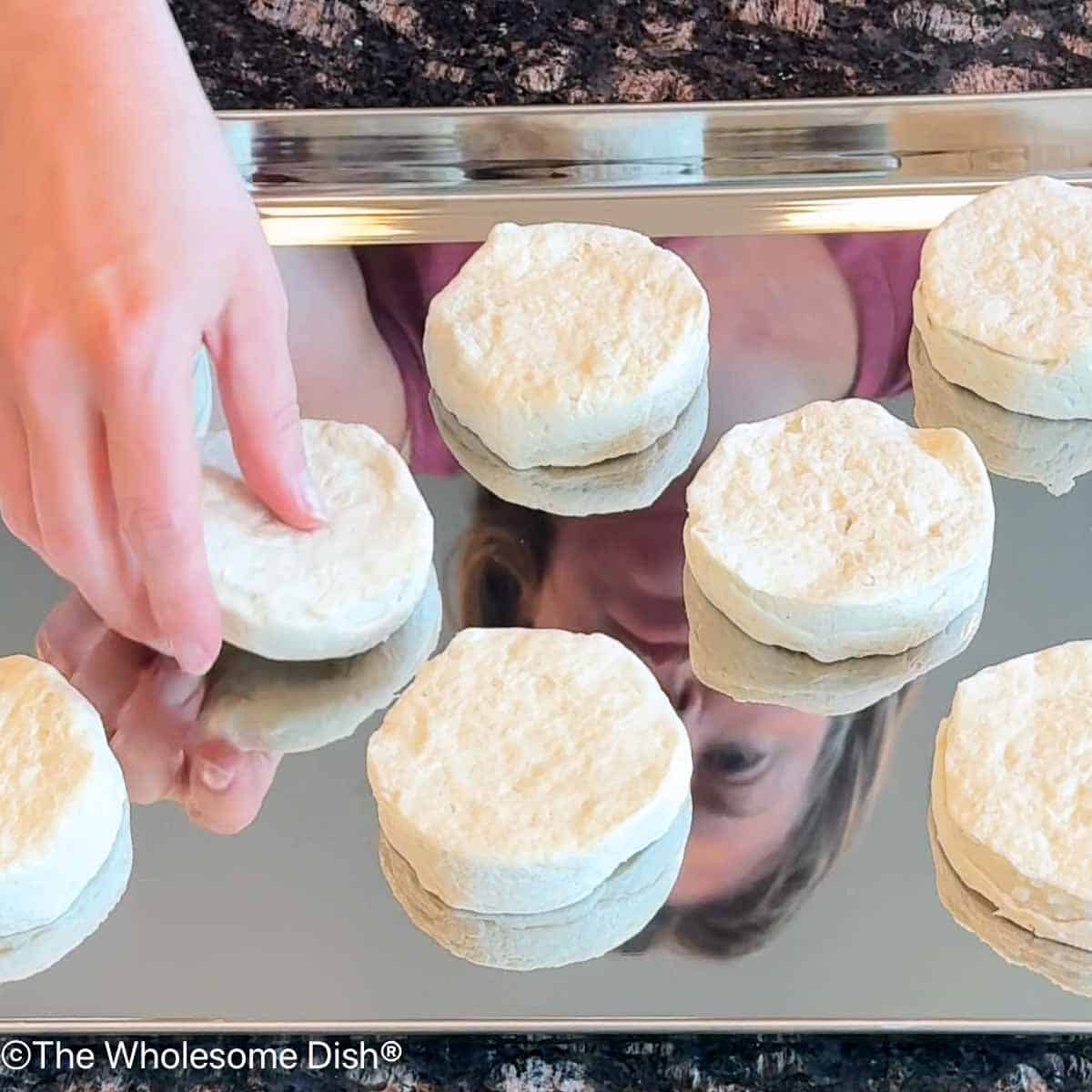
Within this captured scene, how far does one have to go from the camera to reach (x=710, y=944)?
0.97m

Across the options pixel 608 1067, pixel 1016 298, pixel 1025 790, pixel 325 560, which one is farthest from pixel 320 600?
pixel 1016 298

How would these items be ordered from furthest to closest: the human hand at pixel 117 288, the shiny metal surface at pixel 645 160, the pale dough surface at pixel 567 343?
the shiny metal surface at pixel 645 160, the pale dough surface at pixel 567 343, the human hand at pixel 117 288

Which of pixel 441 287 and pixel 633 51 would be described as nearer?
pixel 441 287

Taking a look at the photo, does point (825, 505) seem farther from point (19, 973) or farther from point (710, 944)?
point (19, 973)

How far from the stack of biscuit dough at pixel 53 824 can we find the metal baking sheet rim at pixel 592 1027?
0.07 meters

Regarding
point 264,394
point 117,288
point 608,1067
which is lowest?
point 608,1067

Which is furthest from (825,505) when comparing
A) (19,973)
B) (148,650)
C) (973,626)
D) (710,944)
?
(19,973)

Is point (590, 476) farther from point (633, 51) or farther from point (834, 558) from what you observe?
point (633, 51)

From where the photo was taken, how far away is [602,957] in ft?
3.14

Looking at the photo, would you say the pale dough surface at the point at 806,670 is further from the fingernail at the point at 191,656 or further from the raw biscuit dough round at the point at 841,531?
the fingernail at the point at 191,656

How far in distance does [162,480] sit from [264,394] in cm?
11

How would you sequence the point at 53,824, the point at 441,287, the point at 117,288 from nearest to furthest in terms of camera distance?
the point at 117,288
the point at 53,824
the point at 441,287

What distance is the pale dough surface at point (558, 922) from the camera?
96 centimetres

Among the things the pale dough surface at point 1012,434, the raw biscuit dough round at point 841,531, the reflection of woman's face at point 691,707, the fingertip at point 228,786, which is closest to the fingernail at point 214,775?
the fingertip at point 228,786
